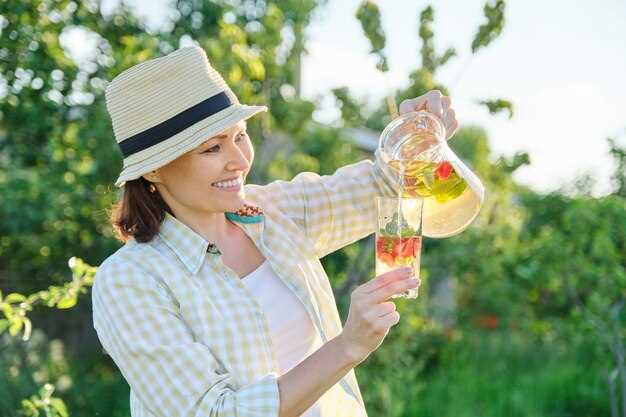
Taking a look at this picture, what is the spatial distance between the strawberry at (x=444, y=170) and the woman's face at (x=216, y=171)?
55 centimetres

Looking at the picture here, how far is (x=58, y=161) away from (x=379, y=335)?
17.0 feet

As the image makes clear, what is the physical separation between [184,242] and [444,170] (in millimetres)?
762

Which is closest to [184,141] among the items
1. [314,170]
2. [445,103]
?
[445,103]

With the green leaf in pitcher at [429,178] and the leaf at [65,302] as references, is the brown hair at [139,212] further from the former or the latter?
the leaf at [65,302]

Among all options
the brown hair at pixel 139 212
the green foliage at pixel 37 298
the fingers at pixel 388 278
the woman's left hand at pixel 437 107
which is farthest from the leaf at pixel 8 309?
the fingers at pixel 388 278

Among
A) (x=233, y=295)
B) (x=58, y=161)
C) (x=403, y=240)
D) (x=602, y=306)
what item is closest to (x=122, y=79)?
(x=233, y=295)

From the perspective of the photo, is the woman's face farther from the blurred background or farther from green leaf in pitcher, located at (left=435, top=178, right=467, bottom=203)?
the blurred background

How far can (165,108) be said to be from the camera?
2.32 m

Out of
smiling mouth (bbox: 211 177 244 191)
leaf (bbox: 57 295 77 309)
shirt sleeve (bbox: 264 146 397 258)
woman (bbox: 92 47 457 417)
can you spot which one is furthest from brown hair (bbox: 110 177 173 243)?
leaf (bbox: 57 295 77 309)

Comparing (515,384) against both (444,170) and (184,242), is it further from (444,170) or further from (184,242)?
(184,242)

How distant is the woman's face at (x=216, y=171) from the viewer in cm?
230

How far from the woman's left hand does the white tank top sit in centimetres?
62

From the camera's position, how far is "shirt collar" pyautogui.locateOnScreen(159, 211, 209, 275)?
2.33m

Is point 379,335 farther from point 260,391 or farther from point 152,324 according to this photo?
point 152,324
